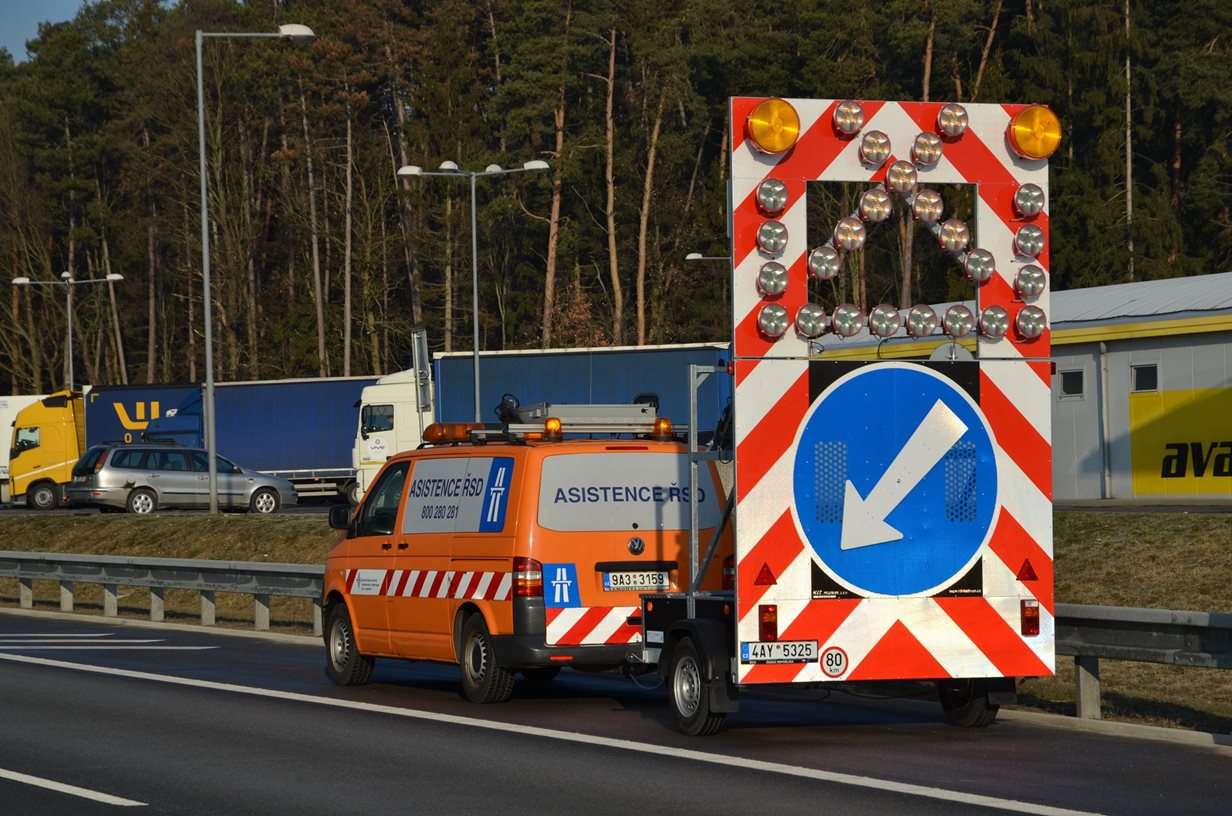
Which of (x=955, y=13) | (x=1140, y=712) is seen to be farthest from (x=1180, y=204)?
(x=1140, y=712)

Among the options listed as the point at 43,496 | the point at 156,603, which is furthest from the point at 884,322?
the point at 43,496

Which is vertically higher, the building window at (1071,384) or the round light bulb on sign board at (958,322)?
the round light bulb on sign board at (958,322)

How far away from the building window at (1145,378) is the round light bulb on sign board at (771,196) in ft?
65.3

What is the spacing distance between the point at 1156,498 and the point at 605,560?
17745 millimetres

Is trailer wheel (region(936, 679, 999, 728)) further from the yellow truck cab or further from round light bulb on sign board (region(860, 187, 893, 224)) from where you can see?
the yellow truck cab

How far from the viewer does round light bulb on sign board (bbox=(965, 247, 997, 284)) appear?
11414 millimetres

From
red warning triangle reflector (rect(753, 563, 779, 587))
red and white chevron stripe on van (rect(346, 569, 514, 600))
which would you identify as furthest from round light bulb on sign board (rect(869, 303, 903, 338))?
red and white chevron stripe on van (rect(346, 569, 514, 600))

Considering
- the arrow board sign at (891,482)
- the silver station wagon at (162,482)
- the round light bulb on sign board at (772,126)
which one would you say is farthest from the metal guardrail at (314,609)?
the silver station wagon at (162,482)

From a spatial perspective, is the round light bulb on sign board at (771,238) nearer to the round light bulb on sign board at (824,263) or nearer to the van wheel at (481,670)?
the round light bulb on sign board at (824,263)

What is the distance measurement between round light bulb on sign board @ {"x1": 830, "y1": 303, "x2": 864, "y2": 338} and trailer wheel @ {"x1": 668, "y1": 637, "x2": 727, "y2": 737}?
79.8 inches

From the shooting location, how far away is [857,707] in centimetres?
1341

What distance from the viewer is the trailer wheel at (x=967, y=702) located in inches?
464

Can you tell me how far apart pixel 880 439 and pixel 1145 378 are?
1987 centimetres

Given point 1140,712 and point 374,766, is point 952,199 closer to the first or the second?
point 1140,712
